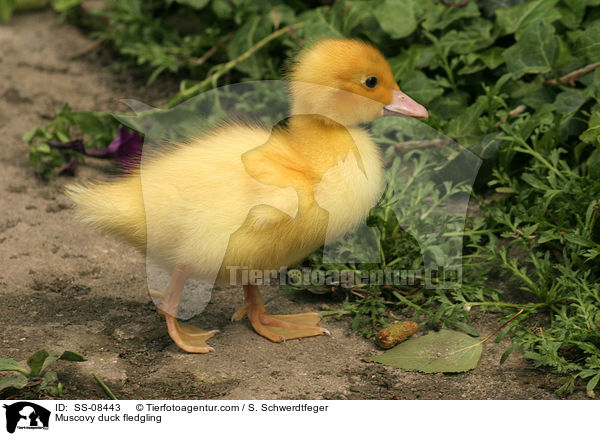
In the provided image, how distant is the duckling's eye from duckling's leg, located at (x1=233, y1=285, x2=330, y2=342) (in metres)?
0.85

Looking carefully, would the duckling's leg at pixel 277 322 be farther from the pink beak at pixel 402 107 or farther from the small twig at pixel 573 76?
the small twig at pixel 573 76

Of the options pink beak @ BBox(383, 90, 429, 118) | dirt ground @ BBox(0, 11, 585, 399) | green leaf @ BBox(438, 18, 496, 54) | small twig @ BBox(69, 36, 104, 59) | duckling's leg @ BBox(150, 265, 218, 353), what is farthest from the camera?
small twig @ BBox(69, 36, 104, 59)

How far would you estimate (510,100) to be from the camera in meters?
3.54

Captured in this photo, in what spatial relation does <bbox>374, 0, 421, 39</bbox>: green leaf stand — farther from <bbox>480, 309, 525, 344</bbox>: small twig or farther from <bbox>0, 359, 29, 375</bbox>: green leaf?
<bbox>0, 359, 29, 375</bbox>: green leaf

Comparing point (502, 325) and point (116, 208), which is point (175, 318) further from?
point (502, 325)

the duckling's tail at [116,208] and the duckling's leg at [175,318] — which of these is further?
the duckling's leg at [175,318]

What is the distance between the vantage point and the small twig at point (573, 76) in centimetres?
330

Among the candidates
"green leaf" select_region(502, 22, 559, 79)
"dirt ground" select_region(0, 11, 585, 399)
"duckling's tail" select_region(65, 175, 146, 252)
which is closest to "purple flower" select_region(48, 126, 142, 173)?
"dirt ground" select_region(0, 11, 585, 399)

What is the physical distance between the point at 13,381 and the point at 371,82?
1.54m

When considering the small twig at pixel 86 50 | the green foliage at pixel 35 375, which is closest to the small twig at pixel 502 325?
Answer: the green foliage at pixel 35 375

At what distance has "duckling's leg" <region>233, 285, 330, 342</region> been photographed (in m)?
2.68
